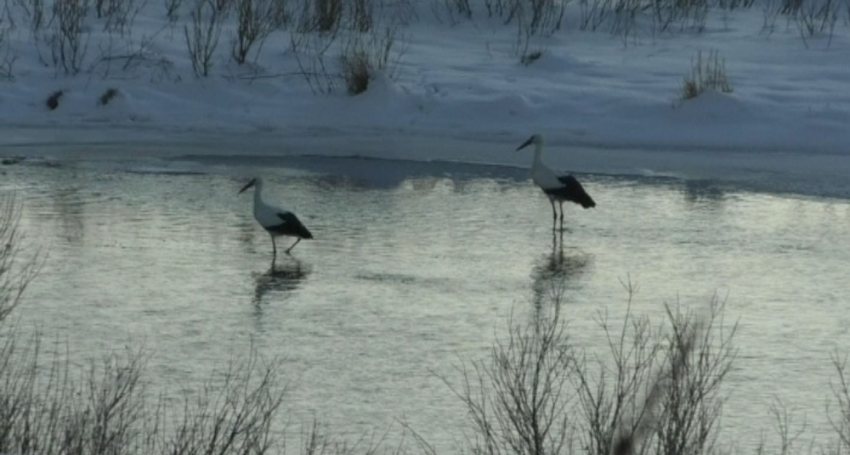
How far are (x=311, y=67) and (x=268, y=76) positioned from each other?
1.80 ft

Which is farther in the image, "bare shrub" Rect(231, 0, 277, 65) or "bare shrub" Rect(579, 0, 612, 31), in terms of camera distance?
"bare shrub" Rect(579, 0, 612, 31)

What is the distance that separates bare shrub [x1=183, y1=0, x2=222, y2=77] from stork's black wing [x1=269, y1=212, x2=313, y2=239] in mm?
8482

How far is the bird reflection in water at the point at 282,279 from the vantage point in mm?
11133

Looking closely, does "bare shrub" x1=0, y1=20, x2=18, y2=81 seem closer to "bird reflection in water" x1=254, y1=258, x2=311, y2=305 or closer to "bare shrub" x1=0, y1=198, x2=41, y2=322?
"bare shrub" x1=0, y1=198, x2=41, y2=322

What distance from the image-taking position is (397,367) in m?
9.17

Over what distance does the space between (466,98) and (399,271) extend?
27.0 ft

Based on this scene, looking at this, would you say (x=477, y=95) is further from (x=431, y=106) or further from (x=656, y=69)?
(x=656, y=69)

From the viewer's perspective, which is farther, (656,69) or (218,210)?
(656,69)

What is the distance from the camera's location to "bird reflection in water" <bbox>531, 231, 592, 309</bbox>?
11.3 meters

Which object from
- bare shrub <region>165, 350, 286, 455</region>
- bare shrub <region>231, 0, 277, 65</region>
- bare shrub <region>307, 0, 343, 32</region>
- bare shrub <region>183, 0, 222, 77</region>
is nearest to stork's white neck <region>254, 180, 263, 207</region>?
bare shrub <region>165, 350, 286, 455</region>

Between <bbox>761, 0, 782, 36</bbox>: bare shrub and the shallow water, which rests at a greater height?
<bbox>761, 0, 782, 36</bbox>: bare shrub

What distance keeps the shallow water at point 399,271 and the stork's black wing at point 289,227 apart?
20cm

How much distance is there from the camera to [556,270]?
1195 cm

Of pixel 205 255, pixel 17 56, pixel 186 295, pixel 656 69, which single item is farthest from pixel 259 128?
pixel 186 295
